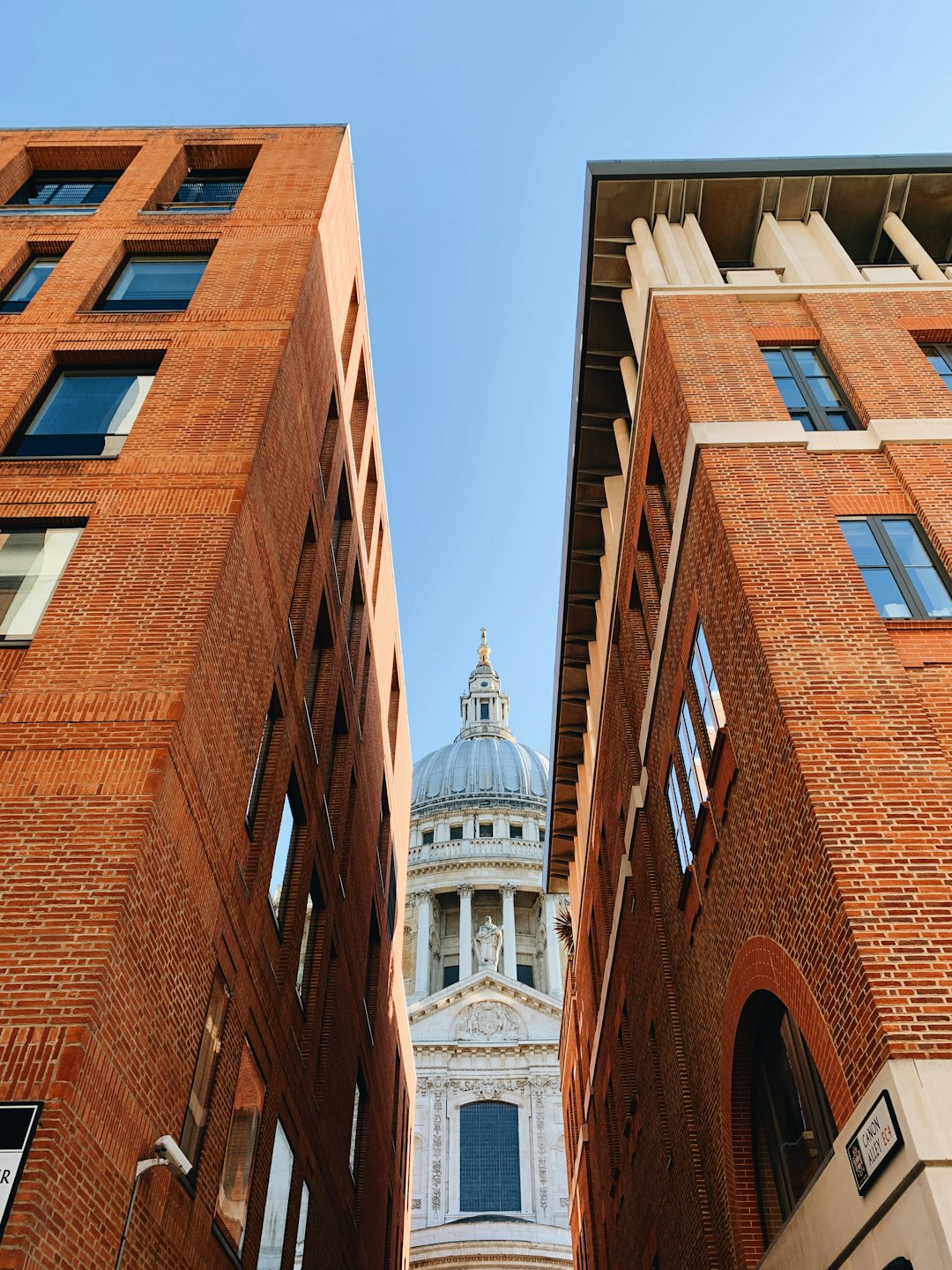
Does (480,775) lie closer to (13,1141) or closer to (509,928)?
(509,928)

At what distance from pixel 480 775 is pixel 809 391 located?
9294 cm

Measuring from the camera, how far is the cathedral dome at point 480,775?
104m

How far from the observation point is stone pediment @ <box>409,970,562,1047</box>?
60.1m

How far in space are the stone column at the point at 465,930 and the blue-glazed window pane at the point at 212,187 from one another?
68.7m

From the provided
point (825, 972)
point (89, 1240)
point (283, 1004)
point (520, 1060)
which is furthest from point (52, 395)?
point (520, 1060)

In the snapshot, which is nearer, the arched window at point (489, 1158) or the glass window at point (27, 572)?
the glass window at point (27, 572)

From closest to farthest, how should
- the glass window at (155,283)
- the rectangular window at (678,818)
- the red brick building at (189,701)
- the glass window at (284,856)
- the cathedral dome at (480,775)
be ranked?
1. the red brick building at (189,701)
2. the rectangular window at (678,818)
3. the glass window at (284,856)
4. the glass window at (155,283)
5. the cathedral dome at (480,775)

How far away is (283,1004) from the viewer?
54.2ft

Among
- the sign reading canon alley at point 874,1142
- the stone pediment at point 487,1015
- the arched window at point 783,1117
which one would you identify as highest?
the stone pediment at point 487,1015

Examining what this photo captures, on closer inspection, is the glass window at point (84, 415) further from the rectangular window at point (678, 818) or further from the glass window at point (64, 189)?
the rectangular window at point (678, 818)

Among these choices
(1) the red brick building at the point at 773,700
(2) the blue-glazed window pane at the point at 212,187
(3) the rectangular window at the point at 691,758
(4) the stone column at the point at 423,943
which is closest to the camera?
(1) the red brick building at the point at 773,700

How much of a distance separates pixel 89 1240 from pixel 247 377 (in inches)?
474

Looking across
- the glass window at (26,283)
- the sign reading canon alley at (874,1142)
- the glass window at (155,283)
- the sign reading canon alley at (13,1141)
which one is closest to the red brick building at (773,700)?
the sign reading canon alley at (874,1142)

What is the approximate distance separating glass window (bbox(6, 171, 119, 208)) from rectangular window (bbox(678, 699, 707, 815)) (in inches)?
668
